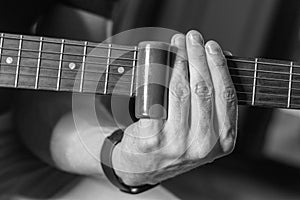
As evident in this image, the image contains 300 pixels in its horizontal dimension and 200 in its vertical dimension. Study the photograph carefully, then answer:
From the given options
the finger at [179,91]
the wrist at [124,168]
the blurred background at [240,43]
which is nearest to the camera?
the finger at [179,91]

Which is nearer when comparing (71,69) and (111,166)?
(71,69)

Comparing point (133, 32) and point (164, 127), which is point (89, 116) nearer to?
point (133, 32)

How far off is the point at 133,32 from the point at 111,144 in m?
0.35

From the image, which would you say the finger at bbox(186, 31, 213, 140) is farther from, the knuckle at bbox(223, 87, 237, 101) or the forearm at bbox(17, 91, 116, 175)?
the forearm at bbox(17, 91, 116, 175)

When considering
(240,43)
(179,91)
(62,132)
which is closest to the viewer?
(179,91)

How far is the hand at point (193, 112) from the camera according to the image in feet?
2.30

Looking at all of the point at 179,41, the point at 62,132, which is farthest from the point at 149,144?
the point at 62,132

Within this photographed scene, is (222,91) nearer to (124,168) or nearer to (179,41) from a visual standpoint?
(179,41)

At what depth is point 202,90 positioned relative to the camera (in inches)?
27.8

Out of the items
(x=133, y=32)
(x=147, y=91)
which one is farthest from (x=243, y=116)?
(x=147, y=91)

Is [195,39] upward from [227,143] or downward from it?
upward

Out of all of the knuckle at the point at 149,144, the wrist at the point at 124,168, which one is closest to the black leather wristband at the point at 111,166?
the wrist at the point at 124,168

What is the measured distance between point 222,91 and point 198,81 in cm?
4

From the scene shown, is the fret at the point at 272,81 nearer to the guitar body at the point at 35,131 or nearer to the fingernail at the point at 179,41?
the fingernail at the point at 179,41
